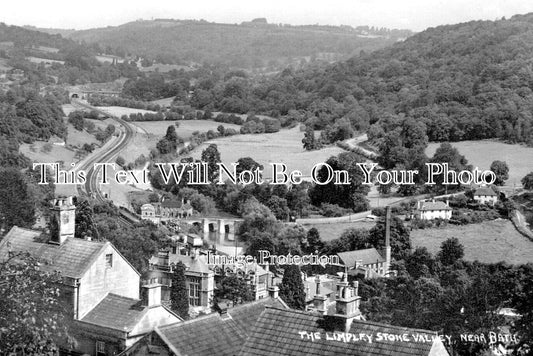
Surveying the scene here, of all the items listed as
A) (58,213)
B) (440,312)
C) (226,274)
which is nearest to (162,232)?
(226,274)

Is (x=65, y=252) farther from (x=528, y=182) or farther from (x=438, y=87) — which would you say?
(x=438, y=87)

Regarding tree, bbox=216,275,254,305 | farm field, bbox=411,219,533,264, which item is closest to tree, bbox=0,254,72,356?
tree, bbox=216,275,254,305

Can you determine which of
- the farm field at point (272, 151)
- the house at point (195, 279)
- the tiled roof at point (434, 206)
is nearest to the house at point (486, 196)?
the tiled roof at point (434, 206)

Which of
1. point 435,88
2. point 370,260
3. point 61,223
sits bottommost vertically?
point 370,260

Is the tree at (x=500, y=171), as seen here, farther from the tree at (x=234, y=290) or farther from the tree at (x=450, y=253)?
the tree at (x=234, y=290)

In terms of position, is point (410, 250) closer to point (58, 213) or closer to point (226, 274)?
point (226, 274)

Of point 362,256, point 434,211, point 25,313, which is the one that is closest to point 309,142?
point 434,211
